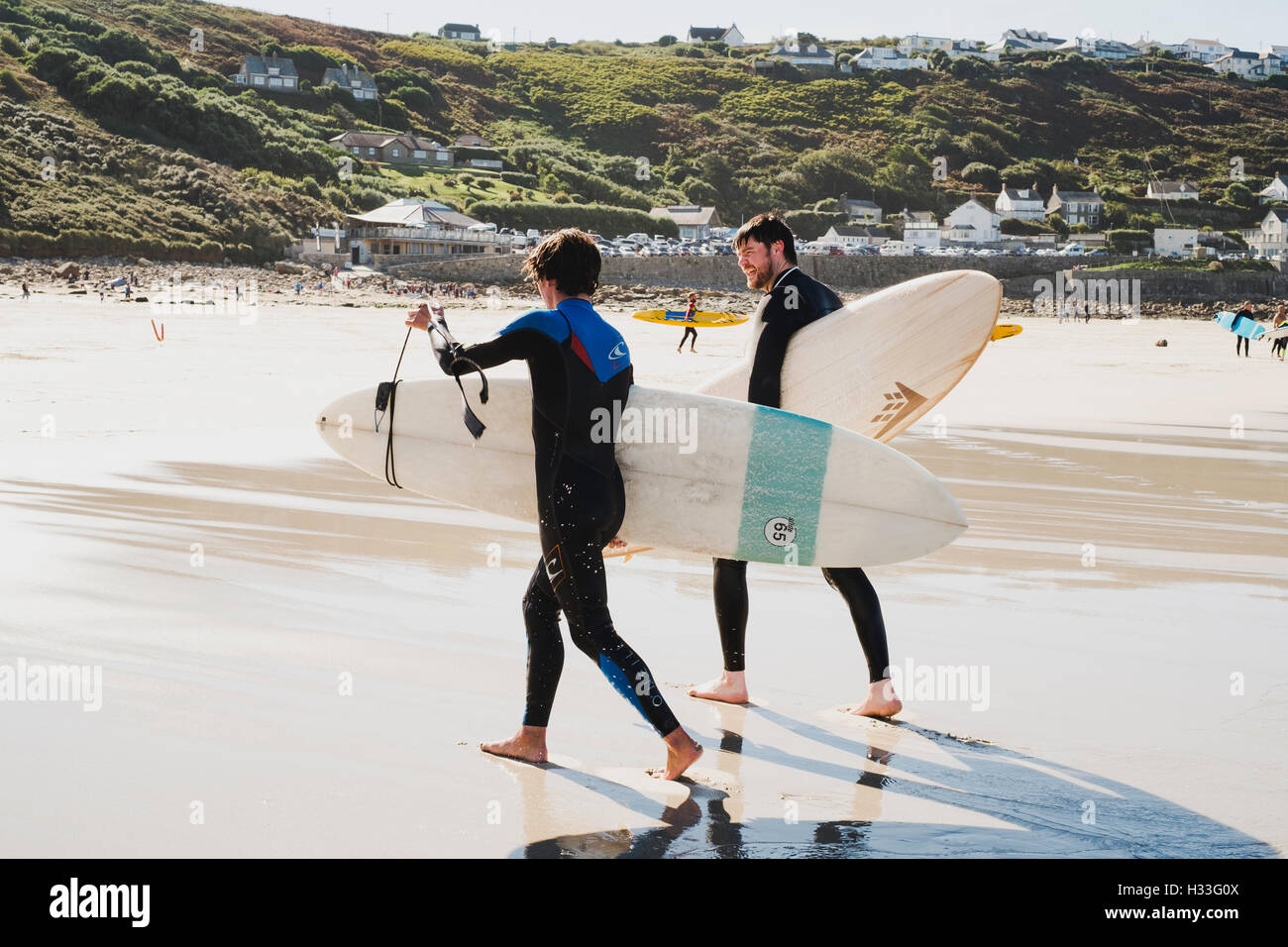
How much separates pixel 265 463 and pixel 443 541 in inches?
112

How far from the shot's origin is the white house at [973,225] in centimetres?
8738

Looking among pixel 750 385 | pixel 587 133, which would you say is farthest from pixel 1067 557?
pixel 587 133

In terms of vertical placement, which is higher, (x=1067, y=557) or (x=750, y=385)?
(x=750, y=385)

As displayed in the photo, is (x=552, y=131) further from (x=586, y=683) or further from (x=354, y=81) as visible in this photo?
(x=586, y=683)

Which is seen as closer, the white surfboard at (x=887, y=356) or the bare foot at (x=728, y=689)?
the bare foot at (x=728, y=689)

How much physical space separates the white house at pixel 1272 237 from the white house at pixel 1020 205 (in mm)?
15484

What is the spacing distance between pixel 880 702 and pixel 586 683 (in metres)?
0.97

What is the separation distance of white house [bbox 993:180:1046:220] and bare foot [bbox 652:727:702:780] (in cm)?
9830

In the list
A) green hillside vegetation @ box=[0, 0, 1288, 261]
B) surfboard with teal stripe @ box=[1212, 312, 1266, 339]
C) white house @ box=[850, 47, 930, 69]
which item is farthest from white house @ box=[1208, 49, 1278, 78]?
surfboard with teal stripe @ box=[1212, 312, 1266, 339]

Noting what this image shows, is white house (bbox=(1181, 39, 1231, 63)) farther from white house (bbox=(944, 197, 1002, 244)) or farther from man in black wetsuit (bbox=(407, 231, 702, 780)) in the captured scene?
man in black wetsuit (bbox=(407, 231, 702, 780))

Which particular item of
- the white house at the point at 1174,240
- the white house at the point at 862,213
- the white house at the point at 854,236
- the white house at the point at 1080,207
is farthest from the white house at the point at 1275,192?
the white house at the point at 854,236

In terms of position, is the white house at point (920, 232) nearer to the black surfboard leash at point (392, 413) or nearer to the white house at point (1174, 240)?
the white house at point (1174, 240)
